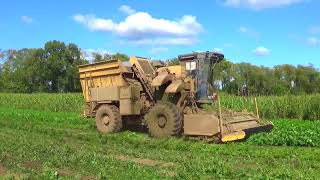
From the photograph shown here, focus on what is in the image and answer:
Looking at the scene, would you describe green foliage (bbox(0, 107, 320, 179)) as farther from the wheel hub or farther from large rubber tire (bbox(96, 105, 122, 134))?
large rubber tire (bbox(96, 105, 122, 134))

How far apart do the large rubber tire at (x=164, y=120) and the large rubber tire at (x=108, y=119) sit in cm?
203

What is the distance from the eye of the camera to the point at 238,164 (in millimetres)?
10695

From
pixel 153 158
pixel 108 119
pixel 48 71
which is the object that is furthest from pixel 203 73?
pixel 48 71

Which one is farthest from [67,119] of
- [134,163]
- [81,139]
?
[134,163]

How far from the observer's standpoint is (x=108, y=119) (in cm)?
1873

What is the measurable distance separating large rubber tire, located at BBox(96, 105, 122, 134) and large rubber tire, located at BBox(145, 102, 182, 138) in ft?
6.67

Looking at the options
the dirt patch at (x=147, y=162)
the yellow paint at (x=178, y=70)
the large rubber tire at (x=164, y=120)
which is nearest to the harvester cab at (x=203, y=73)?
the yellow paint at (x=178, y=70)

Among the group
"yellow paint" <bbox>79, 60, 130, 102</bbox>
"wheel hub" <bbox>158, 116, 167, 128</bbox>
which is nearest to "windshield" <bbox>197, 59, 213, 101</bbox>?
"wheel hub" <bbox>158, 116, 167, 128</bbox>

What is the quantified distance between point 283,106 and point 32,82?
6814cm

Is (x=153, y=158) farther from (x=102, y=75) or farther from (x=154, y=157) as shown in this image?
(x=102, y=75)

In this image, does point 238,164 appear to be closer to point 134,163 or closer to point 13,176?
point 134,163

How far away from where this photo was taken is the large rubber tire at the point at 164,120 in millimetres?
15844

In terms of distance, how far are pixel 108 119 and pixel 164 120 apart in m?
3.30

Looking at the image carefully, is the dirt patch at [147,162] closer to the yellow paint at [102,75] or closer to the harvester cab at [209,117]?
the harvester cab at [209,117]
